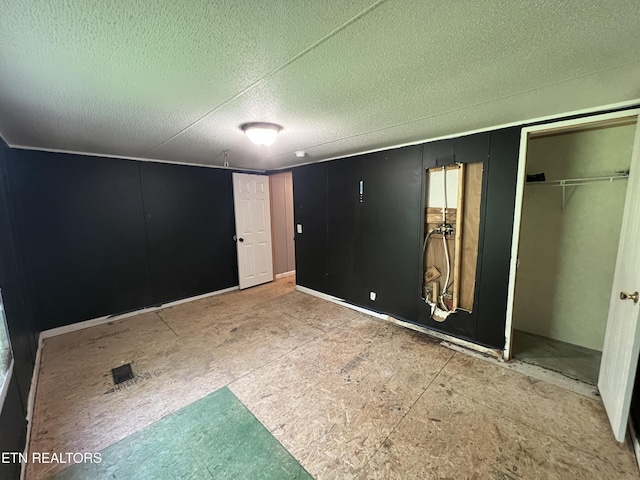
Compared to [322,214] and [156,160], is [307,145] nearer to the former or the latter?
[322,214]

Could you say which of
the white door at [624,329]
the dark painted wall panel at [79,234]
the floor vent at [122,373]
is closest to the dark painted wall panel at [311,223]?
the dark painted wall panel at [79,234]

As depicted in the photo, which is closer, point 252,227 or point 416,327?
point 416,327

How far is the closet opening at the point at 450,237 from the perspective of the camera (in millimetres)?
2639

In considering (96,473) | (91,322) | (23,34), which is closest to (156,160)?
(91,322)

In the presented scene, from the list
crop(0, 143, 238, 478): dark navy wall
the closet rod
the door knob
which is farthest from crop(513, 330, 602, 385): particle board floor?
crop(0, 143, 238, 478): dark navy wall

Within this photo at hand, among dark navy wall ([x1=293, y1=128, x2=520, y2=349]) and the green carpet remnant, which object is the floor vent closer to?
the green carpet remnant

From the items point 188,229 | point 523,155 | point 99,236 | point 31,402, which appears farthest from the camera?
point 188,229

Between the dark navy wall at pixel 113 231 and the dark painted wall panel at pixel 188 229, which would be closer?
the dark navy wall at pixel 113 231

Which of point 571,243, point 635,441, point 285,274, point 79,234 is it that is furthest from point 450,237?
point 79,234

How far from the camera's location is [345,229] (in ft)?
12.5

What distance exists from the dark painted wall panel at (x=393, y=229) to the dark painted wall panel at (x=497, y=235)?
696 millimetres

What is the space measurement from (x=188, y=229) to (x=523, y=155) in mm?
4488

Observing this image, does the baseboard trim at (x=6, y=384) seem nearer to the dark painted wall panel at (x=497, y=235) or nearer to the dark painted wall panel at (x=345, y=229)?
the dark painted wall panel at (x=345, y=229)

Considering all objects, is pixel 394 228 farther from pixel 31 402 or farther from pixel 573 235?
pixel 31 402
